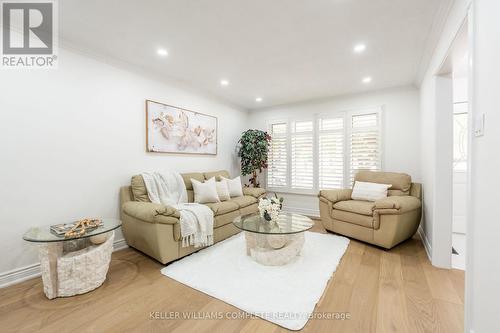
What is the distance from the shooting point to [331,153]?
4.46 meters

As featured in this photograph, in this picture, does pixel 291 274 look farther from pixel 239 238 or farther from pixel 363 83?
pixel 363 83

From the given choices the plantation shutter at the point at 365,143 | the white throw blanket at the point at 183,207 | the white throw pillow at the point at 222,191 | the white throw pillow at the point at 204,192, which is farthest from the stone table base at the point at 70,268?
the plantation shutter at the point at 365,143

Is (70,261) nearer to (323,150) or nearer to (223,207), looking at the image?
(223,207)

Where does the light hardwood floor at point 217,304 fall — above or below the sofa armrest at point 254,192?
below

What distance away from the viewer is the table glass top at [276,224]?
240 cm

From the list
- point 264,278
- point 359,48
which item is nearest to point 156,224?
point 264,278

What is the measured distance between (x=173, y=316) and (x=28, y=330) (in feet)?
3.21

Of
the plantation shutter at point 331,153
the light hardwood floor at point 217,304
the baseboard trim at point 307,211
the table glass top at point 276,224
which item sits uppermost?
the plantation shutter at point 331,153

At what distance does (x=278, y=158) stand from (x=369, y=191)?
2.14 metres

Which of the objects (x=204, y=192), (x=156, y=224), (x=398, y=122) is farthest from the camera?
(x=398, y=122)

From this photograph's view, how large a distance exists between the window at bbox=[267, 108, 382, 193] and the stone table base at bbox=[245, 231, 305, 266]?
2.24 metres

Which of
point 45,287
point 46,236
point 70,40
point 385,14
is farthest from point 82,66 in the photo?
point 385,14

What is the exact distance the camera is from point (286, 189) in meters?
5.02

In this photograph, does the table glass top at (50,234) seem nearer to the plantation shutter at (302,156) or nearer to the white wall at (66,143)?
the white wall at (66,143)
